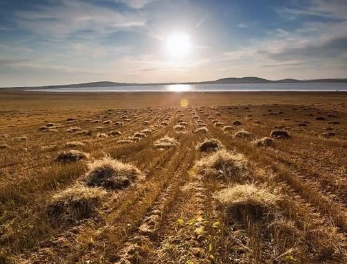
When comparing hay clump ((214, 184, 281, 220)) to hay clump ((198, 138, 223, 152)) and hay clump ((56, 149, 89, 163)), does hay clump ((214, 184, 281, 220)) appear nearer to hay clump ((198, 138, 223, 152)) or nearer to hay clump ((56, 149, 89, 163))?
hay clump ((198, 138, 223, 152))

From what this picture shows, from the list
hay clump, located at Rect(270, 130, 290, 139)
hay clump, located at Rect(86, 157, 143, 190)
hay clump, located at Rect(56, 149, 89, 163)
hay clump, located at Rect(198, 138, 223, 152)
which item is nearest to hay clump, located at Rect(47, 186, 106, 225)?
hay clump, located at Rect(86, 157, 143, 190)

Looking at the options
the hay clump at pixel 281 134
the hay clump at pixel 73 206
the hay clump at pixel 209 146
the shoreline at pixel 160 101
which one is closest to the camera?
the hay clump at pixel 73 206

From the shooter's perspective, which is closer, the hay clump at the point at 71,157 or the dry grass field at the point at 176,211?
the dry grass field at the point at 176,211

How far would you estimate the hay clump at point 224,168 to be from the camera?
11453mm

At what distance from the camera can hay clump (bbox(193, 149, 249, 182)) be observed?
37.6 ft

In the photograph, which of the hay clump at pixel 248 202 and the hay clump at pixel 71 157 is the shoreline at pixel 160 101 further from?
the hay clump at pixel 248 202

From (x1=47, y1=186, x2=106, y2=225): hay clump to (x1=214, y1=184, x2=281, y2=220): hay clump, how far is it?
4.14 m

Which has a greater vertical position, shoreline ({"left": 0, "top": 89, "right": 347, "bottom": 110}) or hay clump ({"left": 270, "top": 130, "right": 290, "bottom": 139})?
shoreline ({"left": 0, "top": 89, "right": 347, "bottom": 110})

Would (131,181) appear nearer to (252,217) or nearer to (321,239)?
(252,217)

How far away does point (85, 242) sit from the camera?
261 inches

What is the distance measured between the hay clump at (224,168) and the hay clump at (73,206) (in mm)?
4901

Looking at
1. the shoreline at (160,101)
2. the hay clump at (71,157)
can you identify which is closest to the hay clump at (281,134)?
the hay clump at (71,157)

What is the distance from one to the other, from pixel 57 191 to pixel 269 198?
296 inches

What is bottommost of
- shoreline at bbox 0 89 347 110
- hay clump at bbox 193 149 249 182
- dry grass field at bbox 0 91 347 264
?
dry grass field at bbox 0 91 347 264
